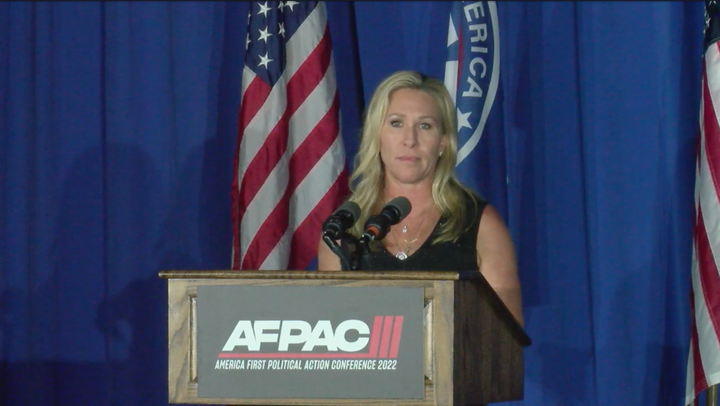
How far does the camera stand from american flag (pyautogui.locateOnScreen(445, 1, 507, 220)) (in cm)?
357

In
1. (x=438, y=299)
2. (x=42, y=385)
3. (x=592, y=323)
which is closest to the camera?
(x=438, y=299)

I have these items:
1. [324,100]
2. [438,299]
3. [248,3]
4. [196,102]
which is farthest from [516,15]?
[438,299]

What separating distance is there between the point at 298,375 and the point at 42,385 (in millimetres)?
2637

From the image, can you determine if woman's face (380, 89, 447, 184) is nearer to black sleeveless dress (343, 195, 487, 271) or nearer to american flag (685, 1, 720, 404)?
black sleeveless dress (343, 195, 487, 271)

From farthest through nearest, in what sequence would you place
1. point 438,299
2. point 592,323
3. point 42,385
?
point 42,385, point 592,323, point 438,299

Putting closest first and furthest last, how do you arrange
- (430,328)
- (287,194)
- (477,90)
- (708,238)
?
(430,328) < (708,238) < (477,90) < (287,194)

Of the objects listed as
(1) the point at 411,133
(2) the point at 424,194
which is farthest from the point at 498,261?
(1) the point at 411,133

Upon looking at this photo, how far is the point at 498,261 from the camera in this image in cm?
257

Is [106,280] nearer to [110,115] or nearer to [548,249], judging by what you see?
[110,115]

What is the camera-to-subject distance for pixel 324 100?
12.3 ft

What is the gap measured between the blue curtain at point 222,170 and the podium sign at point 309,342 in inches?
80.5

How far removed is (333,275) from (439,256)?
0.82 metres

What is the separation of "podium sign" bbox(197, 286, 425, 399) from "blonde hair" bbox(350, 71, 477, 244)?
84cm

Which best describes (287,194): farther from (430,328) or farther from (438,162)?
(430,328)
